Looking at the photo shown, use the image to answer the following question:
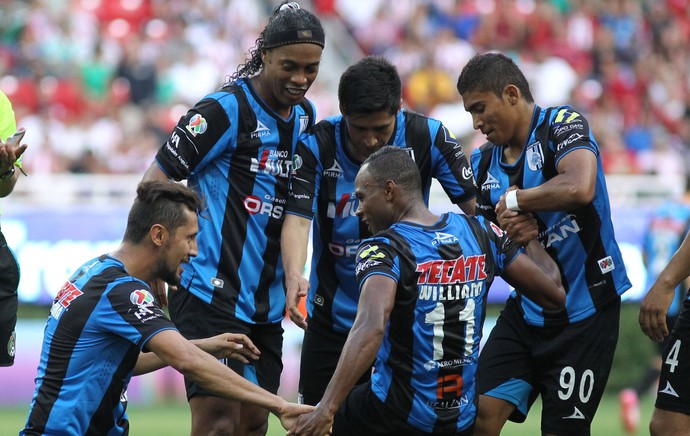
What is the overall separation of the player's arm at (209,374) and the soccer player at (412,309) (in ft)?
0.44

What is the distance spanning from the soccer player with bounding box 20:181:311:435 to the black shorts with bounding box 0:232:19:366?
1.53m

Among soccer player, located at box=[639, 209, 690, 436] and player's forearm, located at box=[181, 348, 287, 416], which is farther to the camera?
soccer player, located at box=[639, 209, 690, 436]

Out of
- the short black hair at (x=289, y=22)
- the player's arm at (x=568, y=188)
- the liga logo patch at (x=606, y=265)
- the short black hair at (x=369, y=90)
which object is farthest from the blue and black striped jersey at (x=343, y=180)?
the liga logo patch at (x=606, y=265)

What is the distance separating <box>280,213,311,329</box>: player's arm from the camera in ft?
21.5

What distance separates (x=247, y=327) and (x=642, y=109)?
1402cm

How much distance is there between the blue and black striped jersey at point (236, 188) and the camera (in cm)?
687

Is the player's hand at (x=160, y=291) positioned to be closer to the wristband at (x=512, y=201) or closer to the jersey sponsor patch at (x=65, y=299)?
the jersey sponsor patch at (x=65, y=299)

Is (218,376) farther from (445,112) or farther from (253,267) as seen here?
(445,112)

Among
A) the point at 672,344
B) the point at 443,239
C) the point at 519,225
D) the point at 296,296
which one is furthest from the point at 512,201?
the point at 296,296

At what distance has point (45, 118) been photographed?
17547 millimetres

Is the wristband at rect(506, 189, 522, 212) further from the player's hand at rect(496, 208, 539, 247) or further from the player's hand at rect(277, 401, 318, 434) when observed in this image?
the player's hand at rect(277, 401, 318, 434)

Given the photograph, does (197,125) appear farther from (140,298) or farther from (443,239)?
(443,239)

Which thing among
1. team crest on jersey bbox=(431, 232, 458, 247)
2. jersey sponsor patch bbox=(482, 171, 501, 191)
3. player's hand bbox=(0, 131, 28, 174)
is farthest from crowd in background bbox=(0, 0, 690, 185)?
team crest on jersey bbox=(431, 232, 458, 247)

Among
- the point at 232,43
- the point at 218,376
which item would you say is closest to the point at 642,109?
the point at 232,43
